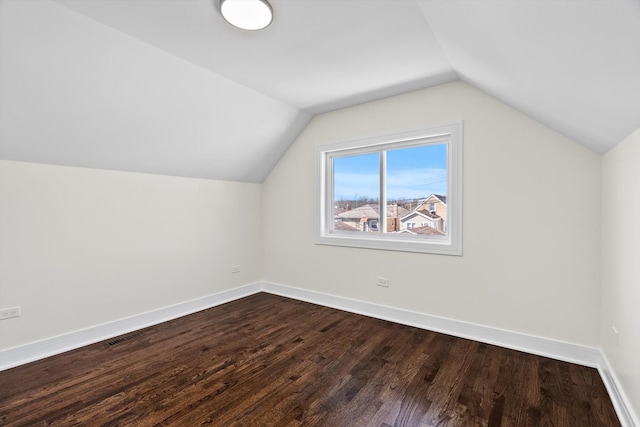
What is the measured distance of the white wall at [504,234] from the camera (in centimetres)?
235

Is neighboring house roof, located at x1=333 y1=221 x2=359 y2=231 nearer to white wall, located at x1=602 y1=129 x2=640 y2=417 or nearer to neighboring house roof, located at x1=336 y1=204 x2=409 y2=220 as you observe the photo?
neighboring house roof, located at x1=336 y1=204 x2=409 y2=220

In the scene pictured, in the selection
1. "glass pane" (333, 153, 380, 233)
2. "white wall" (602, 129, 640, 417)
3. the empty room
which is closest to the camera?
"white wall" (602, 129, 640, 417)

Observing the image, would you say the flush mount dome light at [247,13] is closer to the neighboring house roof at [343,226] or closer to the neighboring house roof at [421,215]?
the neighboring house roof at [421,215]

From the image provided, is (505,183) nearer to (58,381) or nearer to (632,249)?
(632,249)

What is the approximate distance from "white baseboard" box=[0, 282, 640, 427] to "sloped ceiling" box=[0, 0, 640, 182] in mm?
1525

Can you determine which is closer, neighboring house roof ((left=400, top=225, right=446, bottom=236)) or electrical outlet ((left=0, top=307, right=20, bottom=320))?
electrical outlet ((left=0, top=307, right=20, bottom=320))

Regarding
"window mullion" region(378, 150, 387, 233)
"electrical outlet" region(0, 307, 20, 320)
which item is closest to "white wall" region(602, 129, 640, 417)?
"window mullion" region(378, 150, 387, 233)

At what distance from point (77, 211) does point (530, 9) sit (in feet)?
11.2

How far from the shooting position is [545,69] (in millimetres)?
1526

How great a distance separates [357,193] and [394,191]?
491 millimetres

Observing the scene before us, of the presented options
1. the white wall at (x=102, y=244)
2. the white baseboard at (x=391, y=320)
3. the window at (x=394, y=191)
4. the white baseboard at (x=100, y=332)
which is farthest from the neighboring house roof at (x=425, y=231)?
the white baseboard at (x=100, y=332)

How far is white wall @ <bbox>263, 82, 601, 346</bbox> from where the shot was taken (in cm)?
235

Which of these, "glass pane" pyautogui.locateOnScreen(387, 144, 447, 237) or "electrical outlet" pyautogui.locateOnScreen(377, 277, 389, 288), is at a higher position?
"glass pane" pyautogui.locateOnScreen(387, 144, 447, 237)

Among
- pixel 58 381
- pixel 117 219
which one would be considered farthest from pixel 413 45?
pixel 58 381
